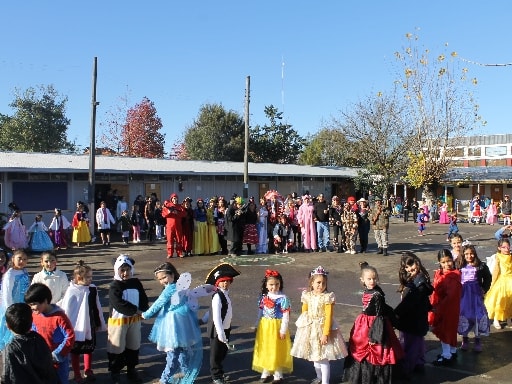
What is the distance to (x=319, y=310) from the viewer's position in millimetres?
5430

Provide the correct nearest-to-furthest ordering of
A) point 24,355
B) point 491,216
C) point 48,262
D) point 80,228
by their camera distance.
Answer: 1. point 24,355
2. point 48,262
3. point 80,228
4. point 491,216

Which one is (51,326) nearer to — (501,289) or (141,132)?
(501,289)

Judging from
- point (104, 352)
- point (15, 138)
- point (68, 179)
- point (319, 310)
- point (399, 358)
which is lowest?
→ point (104, 352)

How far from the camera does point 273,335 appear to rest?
5555mm

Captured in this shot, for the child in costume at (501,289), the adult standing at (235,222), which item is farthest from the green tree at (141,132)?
the child in costume at (501,289)

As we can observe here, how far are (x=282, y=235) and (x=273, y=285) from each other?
1024 cm

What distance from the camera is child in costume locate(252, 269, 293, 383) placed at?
18.1 ft

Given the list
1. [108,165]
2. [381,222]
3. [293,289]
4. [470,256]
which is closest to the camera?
[470,256]

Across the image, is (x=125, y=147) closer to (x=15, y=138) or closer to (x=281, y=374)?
(x=15, y=138)

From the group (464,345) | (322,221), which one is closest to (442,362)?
(464,345)

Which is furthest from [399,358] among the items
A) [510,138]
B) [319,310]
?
[510,138]

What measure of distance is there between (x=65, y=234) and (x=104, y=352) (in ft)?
38.1

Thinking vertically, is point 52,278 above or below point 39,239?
above

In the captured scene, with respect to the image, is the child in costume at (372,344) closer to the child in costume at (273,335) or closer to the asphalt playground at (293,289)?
the asphalt playground at (293,289)
